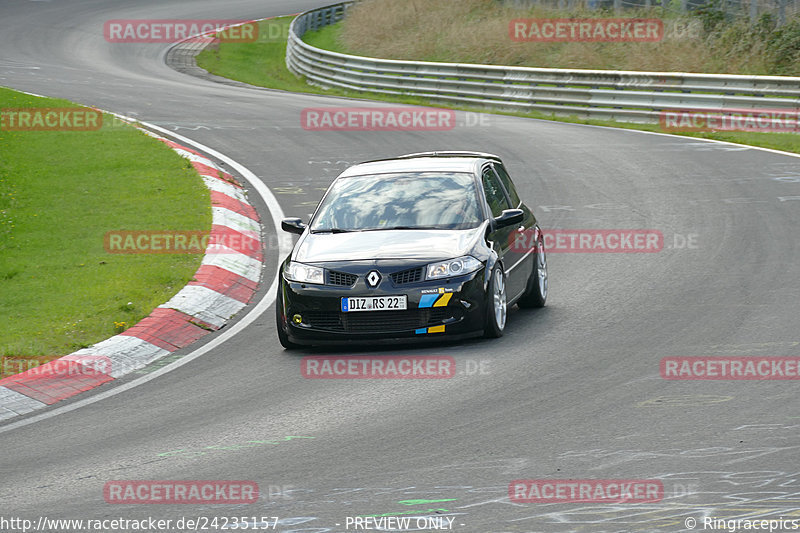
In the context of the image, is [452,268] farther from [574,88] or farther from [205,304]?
[574,88]

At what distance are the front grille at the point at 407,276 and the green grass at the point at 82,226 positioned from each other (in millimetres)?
2824

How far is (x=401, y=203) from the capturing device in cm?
1085

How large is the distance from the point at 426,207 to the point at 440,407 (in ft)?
10.6

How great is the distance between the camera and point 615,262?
43.1 ft

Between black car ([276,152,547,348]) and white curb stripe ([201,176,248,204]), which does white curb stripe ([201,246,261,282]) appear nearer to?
black car ([276,152,547,348])

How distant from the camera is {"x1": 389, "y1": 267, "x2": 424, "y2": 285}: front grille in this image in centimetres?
969

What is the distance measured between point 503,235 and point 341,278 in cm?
184

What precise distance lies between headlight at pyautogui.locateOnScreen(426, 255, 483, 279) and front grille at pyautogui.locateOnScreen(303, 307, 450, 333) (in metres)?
0.29

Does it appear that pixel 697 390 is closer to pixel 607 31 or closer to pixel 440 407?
pixel 440 407

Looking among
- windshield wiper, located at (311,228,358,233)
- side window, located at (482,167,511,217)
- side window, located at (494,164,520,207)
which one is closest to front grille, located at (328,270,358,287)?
windshield wiper, located at (311,228,358,233)

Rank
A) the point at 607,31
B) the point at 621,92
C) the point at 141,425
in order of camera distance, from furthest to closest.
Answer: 1. the point at 607,31
2. the point at 621,92
3. the point at 141,425

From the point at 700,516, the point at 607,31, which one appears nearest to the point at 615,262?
the point at 700,516

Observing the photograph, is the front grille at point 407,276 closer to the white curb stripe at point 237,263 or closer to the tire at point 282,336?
the tire at point 282,336

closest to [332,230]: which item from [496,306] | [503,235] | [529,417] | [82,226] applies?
[503,235]
